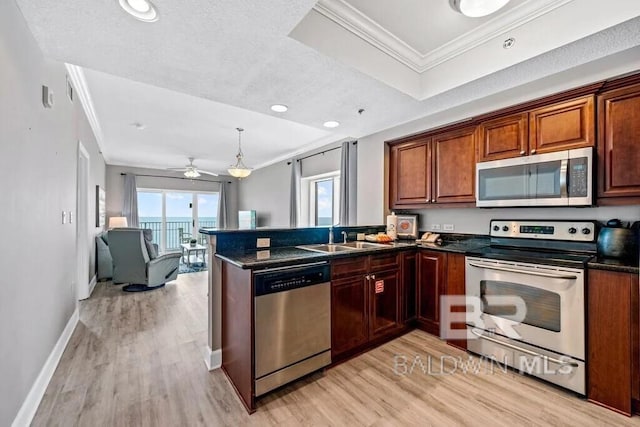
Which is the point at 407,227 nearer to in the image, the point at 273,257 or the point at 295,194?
the point at 273,257

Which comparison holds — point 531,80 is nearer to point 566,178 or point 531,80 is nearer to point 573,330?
point 566,178

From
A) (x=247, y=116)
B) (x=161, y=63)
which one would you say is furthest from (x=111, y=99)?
(x=161, y=63)

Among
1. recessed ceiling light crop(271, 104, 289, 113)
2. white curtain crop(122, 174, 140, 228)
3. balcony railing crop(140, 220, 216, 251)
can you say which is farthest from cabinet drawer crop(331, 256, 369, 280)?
white curtain crop(122, 174, 140, 228)

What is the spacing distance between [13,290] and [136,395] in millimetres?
1013

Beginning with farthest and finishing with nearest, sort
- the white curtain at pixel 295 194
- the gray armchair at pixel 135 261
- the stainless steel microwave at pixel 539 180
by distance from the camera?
the white curtain at pixel 295 194 < the gray armchair at pixel 135 261 < the stainless steel microwave at pixel 539 180

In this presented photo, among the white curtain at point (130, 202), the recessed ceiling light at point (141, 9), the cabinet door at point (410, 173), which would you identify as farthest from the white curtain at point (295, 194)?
the white curtain at point (130, 202)

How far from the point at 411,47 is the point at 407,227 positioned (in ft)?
6.65

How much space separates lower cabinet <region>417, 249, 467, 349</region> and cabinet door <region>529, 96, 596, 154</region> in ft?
3.90

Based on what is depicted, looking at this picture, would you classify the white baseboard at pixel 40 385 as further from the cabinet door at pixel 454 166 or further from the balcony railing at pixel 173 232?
the balcony railing at pixel 173 232

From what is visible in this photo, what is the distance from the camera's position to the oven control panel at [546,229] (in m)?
2.31

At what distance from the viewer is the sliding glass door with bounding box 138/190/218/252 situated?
8.33 metres

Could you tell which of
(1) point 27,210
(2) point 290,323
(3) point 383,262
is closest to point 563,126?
(3) point 383,262

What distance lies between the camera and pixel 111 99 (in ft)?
11.7

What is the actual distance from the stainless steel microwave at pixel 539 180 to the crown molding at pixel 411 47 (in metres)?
1.05
